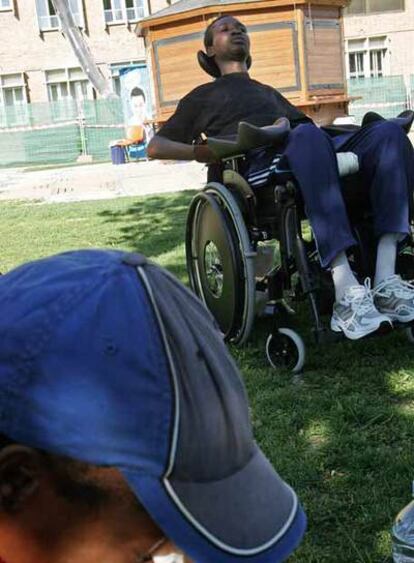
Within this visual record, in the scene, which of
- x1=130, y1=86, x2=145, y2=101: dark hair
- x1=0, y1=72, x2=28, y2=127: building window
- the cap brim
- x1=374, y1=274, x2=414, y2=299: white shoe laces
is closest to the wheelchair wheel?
x1=374, y1=274, x2=414, y2=299: white shoe laces

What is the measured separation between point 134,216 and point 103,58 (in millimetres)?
22864

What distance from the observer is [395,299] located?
3379 millimetres

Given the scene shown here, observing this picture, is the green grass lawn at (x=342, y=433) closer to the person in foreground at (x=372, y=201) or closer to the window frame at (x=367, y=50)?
the person in foreground at (x=372, y=201)

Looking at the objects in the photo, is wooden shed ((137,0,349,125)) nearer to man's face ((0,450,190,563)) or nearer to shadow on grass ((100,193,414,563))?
shadow on grass ((100,193,414,563))

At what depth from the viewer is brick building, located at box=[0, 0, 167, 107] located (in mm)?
30516

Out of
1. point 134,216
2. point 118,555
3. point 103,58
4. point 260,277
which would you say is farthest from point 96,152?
point 118,555

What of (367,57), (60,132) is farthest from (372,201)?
(367,57)

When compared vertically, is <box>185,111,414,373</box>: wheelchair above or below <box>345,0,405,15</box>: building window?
below

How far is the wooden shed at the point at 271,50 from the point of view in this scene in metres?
14.7

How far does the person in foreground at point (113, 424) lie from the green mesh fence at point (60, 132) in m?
23.4

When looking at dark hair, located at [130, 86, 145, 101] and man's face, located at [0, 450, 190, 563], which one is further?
dark hair, located at [130, 86, 145, 101]

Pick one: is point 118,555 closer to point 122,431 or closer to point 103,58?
point 122,431

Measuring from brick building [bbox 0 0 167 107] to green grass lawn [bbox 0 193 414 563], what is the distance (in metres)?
27.8

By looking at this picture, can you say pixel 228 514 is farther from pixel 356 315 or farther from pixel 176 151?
pixel 176 151
